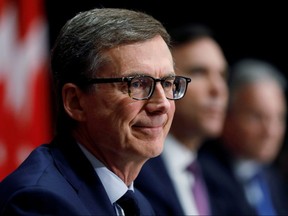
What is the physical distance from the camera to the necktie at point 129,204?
187 cm

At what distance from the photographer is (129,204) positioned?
6.17 ft

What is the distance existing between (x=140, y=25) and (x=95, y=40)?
0.12 meters

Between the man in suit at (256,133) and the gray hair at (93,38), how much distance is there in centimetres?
168

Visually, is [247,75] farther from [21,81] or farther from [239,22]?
[21,81]

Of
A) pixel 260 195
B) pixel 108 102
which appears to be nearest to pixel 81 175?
pixel 108 102

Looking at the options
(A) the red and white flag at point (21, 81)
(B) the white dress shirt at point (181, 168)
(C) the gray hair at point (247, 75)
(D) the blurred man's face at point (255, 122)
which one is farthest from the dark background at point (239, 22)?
(B) the white dress shirt at point (181, 168)

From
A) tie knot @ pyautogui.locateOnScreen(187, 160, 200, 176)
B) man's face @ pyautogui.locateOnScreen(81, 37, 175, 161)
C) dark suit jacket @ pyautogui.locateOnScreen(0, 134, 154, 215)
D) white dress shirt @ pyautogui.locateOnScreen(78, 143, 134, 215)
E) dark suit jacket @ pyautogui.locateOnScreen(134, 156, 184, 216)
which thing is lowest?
tie knot @ pyautogui.locateOnScreen(187, 160, 200, 176)

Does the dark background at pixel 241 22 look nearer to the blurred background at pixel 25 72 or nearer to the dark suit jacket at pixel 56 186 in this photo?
the blurred background at pixel 25 72

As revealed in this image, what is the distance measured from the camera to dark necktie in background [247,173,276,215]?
136 inches

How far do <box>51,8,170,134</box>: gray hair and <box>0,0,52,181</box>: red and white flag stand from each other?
114cm

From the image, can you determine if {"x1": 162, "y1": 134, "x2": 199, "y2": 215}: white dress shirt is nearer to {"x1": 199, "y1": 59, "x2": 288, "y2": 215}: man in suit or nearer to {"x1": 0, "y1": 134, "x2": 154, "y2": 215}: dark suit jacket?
{"x1": 199, "y1": 59, "x2": 288, "y2": 215}: man in suit

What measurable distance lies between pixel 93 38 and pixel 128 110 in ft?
Answer: 0.62

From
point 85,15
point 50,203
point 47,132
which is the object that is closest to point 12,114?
point 47,132

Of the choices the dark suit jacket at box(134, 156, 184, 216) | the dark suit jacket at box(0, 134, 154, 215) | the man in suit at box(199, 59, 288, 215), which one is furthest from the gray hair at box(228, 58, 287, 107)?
the dark suit jacket at box(0, 134, 154, 215)
